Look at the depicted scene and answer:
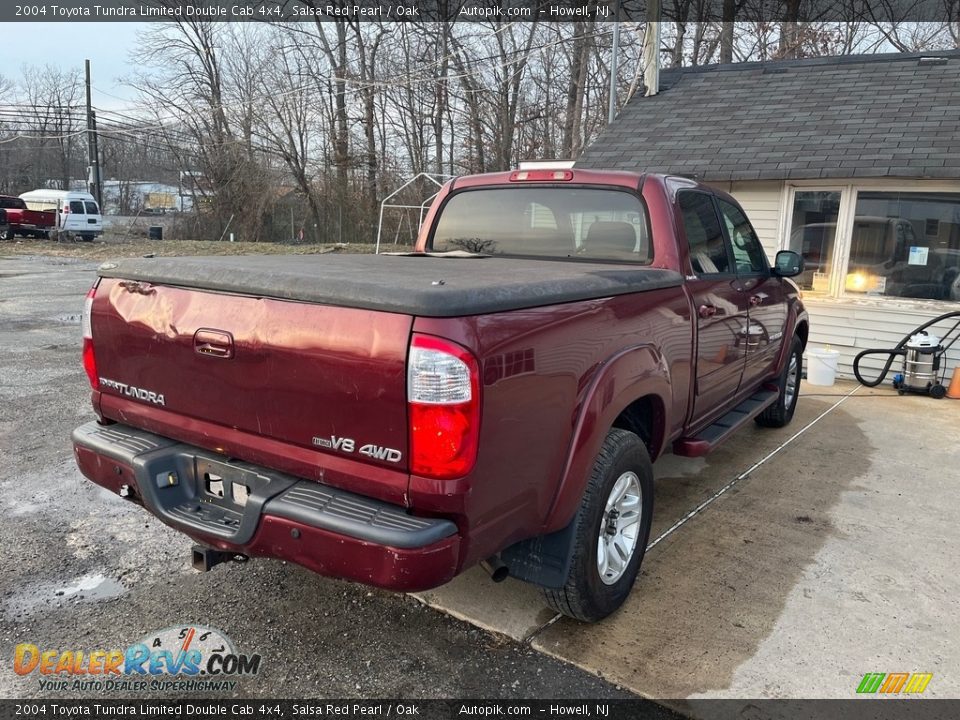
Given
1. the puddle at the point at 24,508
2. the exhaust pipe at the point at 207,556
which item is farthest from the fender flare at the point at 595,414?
the puddle at the point at 24,508

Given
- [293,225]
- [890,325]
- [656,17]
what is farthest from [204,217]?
[890,325]

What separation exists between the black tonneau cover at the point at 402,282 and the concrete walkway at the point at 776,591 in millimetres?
1470

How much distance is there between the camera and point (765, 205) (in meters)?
8.92

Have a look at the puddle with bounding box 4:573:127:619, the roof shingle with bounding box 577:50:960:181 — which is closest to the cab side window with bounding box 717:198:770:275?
the roof shingle with bounding box 577:50:960:181

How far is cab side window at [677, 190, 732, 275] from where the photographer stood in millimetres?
3883

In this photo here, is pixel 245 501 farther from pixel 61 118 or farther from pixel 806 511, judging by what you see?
pixel 61 118

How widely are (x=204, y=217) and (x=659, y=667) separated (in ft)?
120

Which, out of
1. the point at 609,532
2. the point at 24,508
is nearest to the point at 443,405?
the point at 609,532

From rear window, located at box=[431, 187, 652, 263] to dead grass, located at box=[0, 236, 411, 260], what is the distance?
1990 centimetres

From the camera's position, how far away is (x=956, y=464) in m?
5.38

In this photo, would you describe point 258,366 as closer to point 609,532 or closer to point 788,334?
point 609,532

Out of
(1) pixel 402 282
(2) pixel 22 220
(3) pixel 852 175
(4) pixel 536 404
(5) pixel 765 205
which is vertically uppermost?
(3) pixel 852 175

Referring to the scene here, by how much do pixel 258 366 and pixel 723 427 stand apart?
301cm

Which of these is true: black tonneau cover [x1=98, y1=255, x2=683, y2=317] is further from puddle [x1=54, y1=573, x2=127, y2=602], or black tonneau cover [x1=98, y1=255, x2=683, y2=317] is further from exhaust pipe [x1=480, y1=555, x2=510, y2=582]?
puddle [x1=54, y1=573, x2=127, y2=602]
